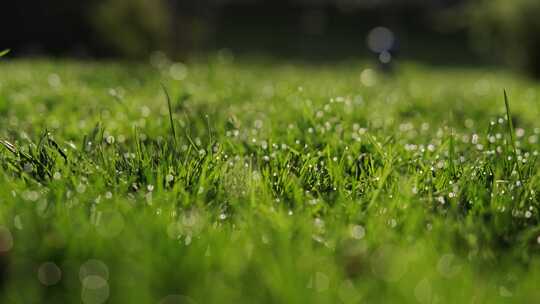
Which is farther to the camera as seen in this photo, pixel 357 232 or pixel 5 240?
pixel 357 232

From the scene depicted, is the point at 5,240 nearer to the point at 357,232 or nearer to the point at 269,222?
the point at 269,222

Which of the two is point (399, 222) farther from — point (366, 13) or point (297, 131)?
point (366, 13)

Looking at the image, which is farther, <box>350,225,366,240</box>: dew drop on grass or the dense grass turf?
<box>350,225,366,240</box>: dew drop on grass

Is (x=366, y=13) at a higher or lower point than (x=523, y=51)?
higher

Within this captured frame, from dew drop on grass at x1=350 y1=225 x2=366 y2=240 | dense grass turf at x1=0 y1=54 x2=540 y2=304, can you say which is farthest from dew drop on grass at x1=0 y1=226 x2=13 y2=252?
dew drop on grass at x1=350 y1=225 x2=366 y2=240

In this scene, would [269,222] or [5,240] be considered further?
[269,222]

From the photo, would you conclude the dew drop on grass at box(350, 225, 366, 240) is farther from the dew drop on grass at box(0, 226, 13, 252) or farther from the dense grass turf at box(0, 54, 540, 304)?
the dew drop on grass at box(0, 226, 13, 252)

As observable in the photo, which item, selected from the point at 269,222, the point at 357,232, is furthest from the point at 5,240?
the point at 357,232

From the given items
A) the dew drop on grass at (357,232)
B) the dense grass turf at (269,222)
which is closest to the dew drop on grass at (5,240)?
the dense grass turf at (269,222)

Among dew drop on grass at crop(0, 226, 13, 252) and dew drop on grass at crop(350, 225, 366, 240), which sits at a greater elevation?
dew drop on grass at crop(0, 226, 13, 252)

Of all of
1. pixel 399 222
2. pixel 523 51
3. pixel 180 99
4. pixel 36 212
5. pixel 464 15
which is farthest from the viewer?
pixel 464 15

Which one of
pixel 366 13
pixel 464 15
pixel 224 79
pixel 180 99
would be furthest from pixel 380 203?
pixel 366 13
